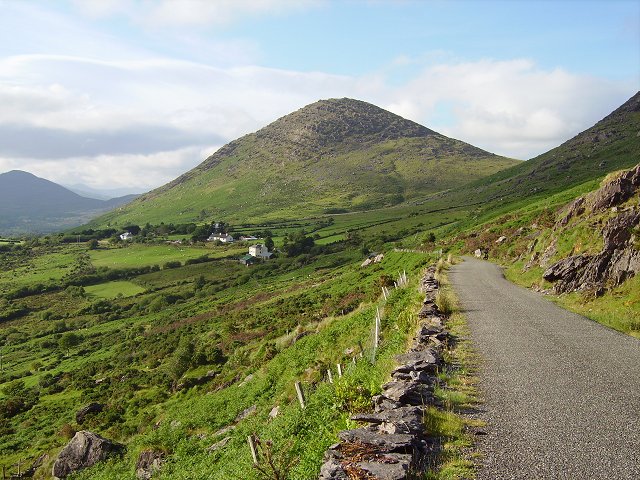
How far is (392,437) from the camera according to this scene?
9.13 meters

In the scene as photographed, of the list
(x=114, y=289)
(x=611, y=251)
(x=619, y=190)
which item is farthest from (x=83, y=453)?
(x=114, y=289)

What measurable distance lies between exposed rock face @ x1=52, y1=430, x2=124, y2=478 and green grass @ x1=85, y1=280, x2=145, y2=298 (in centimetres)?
11699

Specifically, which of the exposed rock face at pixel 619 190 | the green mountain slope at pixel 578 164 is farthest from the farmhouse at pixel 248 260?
the exposed rock face at pixel 619 190

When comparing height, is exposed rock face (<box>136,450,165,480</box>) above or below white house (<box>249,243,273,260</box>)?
below

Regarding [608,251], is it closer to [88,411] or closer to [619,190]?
[619,190]

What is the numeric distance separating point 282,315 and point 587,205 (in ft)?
136

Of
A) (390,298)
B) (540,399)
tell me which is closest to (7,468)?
(390,298)

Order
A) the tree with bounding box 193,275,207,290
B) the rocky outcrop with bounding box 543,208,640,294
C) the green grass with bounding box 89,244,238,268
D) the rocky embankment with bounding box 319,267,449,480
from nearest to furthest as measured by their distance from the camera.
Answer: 1. the rocky embankment with bounding box 319,267,449,480
2. the rocky outcrop with bounding box 543,208,640,294
3. the tree with bounding box 193,275,207,290
4. the green grass with bounding box 89,244,238,268

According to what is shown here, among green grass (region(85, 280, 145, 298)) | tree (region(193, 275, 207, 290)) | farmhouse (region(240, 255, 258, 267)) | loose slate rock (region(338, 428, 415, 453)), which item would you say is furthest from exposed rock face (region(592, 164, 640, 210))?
green grass (region(85, 280, 145, 298))

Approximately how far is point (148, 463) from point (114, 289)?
141 meters

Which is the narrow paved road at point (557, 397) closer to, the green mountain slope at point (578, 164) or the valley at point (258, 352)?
the valley at point (258, 352)

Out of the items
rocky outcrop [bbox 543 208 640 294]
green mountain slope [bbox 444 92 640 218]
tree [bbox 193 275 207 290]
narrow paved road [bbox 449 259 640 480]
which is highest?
green mountain slope [bbox 444 92 640 218]

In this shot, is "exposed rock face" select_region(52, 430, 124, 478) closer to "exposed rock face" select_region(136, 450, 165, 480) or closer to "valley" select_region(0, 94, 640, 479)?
"valley" select_region(0, 94, 640, 479)

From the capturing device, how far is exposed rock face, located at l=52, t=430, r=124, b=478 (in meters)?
32.1
